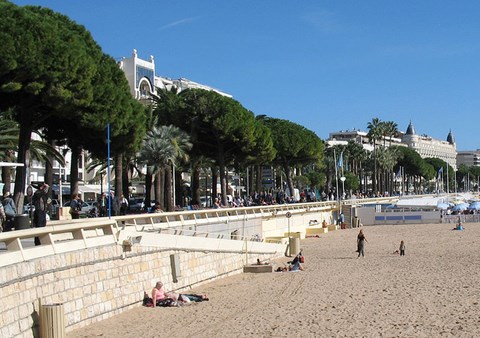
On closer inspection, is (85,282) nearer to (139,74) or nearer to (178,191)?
(178,191)

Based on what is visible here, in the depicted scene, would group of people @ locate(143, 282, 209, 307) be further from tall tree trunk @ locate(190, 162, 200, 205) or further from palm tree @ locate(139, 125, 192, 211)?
tall tree trunk @ locate(190, 162, 200, 205)

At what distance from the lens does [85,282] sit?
1414 centimetres

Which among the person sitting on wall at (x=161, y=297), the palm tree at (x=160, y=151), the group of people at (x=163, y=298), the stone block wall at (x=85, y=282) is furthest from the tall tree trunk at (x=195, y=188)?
the person sitting on wall at (x=161, y=297)

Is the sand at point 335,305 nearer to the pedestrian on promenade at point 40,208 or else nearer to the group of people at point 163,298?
the group of people at point 163,298

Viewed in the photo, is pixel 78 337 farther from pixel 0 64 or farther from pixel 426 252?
pixel 426 252

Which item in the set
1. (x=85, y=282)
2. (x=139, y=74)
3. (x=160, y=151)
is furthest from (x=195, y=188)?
(x=85, y=282)

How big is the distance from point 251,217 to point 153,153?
12.8 m

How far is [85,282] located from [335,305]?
6792 mm

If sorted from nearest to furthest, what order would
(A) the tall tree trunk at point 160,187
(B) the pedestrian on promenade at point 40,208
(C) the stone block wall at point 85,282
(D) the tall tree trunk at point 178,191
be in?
Answer: 1. (C) the stone block wall at point 85,282
2. (B) the pedestrian on promenade at point 40,208
3. (A) the tall tree trunk at point 160,187
4. (D) the tall tree trunk at point 178,191

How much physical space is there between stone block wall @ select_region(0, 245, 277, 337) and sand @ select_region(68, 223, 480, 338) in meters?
0.42

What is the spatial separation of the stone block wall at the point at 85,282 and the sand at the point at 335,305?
421 millimetres

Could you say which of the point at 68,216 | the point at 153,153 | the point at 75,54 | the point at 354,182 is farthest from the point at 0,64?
the point at 354,182

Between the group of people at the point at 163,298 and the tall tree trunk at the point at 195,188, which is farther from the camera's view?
the tall tree trunk at the point at 195,188

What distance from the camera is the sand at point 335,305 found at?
13.9m
